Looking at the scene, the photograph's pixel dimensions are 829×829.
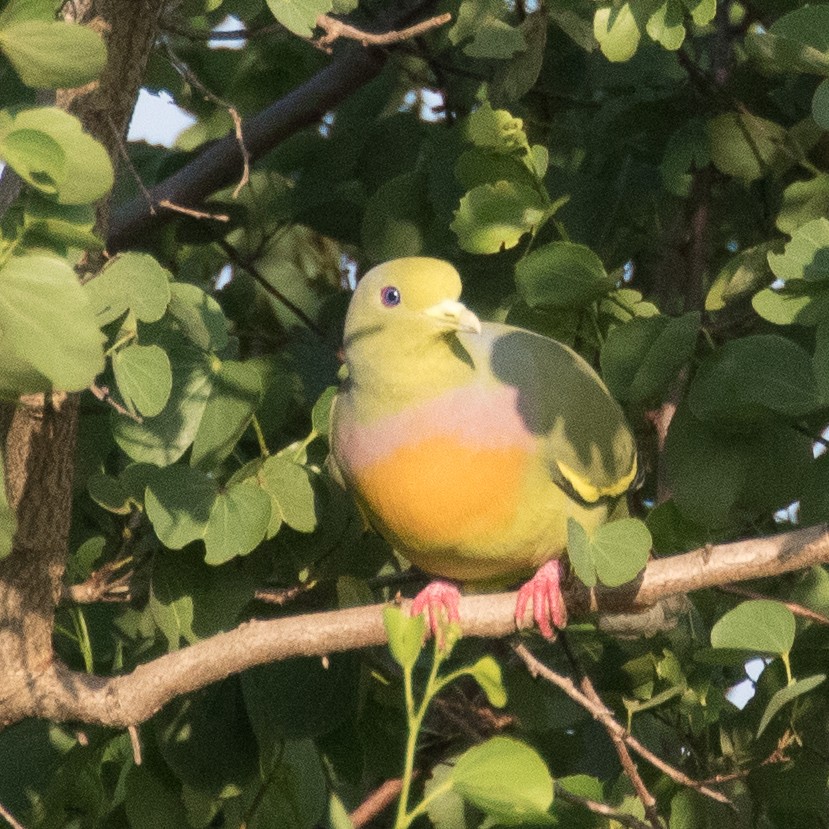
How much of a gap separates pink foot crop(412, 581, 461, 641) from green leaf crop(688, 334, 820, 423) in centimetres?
54

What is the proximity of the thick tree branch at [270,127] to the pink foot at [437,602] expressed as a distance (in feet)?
3.87

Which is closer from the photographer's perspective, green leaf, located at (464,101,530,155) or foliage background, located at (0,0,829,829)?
foliage background, located at (0,0,829,829)

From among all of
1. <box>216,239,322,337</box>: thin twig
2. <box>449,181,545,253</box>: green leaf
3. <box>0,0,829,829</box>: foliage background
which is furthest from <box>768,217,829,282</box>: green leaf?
<box>216,239,322,337</box>: thin twig

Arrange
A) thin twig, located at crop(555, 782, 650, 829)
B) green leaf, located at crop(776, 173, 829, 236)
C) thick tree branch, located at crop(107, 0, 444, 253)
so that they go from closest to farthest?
thin twig, located at crop(555, 782, 650, 829) → green leaf, located at crop(776, 173, 829, 236) → thick tree branch, located at crop(107, 0, 444, 253)

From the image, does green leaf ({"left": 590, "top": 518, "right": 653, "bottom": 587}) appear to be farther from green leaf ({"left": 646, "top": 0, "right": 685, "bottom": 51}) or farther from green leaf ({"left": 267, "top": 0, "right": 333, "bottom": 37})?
green leaf ({"left": 267, "top": 0, "right": 333, "bottom": 37})

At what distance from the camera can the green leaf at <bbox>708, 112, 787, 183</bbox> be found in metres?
3.12

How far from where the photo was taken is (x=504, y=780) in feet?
5.78

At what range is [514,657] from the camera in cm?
336

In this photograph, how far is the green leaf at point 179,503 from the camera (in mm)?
2580

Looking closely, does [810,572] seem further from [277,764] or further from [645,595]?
[277,764]

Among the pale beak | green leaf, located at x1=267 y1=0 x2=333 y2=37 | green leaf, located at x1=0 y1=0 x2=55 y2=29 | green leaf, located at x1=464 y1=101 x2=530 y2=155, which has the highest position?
green leaf, located at x1=0 y1=0 x2=55 y2=29

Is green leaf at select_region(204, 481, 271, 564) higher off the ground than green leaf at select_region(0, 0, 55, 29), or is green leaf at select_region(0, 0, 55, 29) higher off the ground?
green leaf at select_region(0, 0, 55, 29)

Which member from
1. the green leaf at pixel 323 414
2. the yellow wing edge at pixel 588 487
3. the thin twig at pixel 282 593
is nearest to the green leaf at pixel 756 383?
the yellow wing edge at pixel 588 487

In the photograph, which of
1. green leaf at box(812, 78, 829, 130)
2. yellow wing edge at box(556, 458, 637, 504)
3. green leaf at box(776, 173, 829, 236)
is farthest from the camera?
green leaf at box(776, 173, 829, 236)
